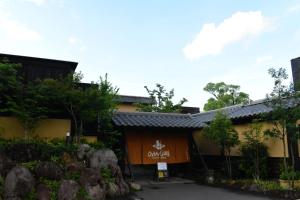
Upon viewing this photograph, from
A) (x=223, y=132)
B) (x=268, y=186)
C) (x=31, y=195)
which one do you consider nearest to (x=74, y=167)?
(x=31, y=195)

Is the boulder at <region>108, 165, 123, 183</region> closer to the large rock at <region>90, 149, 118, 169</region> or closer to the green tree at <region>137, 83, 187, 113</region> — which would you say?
the large rock at <region>90, 149, 118, 169</region>

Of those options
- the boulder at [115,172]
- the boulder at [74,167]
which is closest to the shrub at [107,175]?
the boulder at [115,172]

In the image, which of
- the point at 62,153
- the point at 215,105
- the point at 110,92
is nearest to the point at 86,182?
the point at 62,153

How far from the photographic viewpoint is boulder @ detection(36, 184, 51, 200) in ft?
26.9

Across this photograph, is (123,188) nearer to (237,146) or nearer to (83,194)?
(83,194)

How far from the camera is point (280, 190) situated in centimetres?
1034

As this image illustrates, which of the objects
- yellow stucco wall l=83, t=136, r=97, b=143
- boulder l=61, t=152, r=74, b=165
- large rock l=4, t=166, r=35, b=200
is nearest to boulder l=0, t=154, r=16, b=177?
large rock l=4, t=166, r=35, b=200

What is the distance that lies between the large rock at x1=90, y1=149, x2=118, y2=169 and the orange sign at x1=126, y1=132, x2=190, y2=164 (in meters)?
3.36

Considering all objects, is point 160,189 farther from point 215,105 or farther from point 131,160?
point 215,105

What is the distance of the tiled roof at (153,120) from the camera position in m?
13.8

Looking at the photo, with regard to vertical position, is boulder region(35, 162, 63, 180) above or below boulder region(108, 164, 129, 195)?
above

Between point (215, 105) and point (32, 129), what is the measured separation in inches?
983

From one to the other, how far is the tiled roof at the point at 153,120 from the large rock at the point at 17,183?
5.65 m

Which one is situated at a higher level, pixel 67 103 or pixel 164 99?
pixel 164 99
